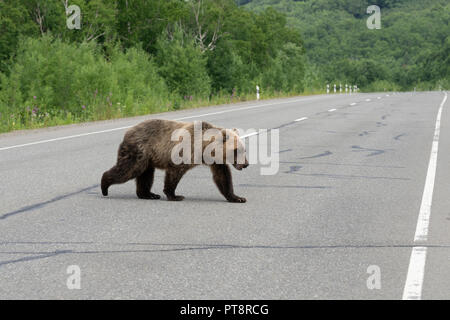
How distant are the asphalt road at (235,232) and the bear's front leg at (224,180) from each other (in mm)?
194

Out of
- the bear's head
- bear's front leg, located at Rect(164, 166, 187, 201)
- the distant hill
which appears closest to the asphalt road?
bear's front leg, located at Rect(164, 166, 187, 201)

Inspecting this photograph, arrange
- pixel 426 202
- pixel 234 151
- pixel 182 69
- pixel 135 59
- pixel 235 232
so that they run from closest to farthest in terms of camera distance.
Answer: pixel 235 232 → pixel 234 151 → pixel 426 202 → pixel 135 59 → pixel 182 69

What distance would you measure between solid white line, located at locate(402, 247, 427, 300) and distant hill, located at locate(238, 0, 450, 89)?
10195cm

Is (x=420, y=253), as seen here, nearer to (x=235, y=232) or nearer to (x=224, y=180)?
(x=235, y=232)

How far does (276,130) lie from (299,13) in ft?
388

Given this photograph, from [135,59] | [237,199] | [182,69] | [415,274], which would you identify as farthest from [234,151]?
[182,69]

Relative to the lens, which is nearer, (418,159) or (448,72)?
(418,159)

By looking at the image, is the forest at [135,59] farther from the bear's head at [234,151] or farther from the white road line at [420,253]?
the white road line at [420,253]

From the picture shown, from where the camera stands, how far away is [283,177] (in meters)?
10.2

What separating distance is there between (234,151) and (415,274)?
114 inches

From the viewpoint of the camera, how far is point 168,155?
7.77m

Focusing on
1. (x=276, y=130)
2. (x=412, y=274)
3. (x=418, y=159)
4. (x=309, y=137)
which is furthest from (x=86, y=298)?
(x=276, y=130)

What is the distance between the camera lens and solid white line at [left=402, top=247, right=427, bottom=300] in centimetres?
461

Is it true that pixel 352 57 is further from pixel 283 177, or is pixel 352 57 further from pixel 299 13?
pixel 283 177
